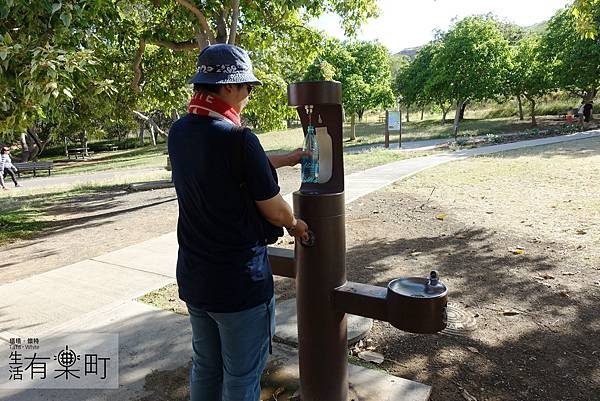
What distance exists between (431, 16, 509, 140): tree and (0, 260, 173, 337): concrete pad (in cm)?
2259

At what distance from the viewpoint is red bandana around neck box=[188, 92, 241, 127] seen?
1.80 meters

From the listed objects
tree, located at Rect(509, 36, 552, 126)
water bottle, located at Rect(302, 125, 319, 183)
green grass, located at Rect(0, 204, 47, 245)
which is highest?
tree, located at Rect(509, 36, 552, 126)

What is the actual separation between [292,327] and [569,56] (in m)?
26.3

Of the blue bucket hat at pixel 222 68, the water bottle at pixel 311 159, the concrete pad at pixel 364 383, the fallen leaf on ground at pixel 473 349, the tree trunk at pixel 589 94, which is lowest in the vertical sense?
the fallen leaf on ground at pixel 473 349

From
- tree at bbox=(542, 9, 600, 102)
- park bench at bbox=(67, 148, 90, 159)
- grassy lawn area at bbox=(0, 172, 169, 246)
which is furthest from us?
park bench at bbox=(67, 148, 90, 159)

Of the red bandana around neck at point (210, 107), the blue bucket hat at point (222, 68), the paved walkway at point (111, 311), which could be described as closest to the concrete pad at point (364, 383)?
the paved walkway at point (111, 311)

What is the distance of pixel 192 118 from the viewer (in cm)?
181

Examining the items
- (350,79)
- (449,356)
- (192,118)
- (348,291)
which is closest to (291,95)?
(192,118)

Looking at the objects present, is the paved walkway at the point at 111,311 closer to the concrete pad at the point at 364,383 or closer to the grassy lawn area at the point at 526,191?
the concrete pad at the point at 364,383

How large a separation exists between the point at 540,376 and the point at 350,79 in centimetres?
2531

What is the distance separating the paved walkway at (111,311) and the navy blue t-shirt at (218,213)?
121cm

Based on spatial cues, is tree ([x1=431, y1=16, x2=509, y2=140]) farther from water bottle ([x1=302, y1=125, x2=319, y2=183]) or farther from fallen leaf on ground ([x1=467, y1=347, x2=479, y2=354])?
water bottle ([x1=302, y1=125, x2=319, y2=183])

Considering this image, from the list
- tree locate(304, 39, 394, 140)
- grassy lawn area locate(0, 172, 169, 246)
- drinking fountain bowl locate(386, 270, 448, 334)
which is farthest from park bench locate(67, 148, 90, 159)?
drinking fountain bowl locate(386, 270, 448, 334)

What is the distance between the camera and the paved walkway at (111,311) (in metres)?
2.85
